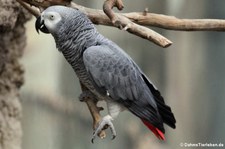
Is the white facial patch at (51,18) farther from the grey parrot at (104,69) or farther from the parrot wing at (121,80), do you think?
the parrot wing at (121,80)

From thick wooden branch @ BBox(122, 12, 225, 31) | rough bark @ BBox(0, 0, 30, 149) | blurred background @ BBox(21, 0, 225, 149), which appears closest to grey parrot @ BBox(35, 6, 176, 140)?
thick wooden branch @ BBox(122, 12, 225, 31)

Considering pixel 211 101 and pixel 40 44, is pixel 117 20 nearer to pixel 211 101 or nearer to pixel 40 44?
pixel 211 101

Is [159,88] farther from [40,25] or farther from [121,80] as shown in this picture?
[40,25]

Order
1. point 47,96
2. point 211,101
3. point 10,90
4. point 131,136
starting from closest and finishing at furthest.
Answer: point 10,90 < point 211,101 < point 131,136 < point 47,96

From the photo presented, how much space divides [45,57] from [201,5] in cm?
77

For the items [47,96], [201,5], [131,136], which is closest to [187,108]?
[131,136]

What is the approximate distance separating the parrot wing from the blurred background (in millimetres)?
674

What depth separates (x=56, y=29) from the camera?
1.09m

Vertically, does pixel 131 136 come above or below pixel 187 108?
below

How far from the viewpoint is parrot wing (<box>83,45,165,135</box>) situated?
3.73ft

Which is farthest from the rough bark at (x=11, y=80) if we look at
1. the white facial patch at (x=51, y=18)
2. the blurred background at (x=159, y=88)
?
the white facial patch at (x=51, y=18)

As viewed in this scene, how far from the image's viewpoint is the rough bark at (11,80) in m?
1.57

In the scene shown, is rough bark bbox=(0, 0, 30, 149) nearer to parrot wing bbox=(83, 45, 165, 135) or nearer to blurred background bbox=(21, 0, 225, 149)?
blurred background bbox=(21, 0, 225, 149)

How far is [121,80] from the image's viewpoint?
3.82 ft
